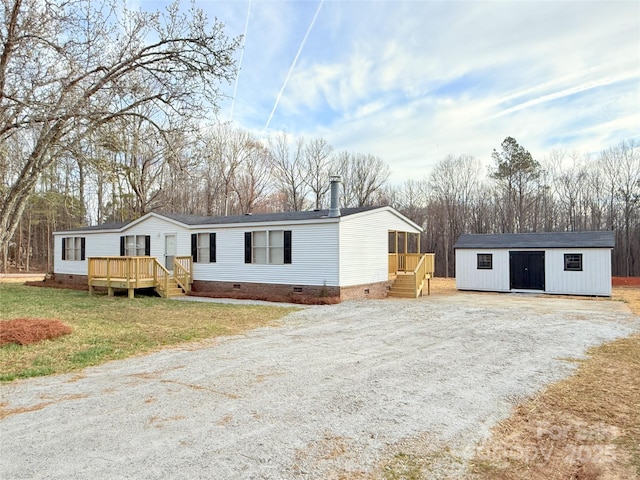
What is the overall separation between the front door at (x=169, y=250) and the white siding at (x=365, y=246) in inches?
298

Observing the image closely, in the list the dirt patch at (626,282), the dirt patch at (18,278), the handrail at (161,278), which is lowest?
the dirt patch at (626,282)

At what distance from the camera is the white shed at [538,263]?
1664cm

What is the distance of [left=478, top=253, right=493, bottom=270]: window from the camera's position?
61.6 feet

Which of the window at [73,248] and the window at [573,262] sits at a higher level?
the window at [73,248]

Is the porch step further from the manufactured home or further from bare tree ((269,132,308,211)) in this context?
bare tree ((269,132,308,211))

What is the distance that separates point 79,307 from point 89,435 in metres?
9.98

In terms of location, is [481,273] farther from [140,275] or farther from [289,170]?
[289,170]

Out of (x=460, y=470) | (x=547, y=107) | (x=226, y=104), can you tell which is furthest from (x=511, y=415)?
(x=547, y=107)

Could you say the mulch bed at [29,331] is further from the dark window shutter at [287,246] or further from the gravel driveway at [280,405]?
the dark window shutter at [287,246]

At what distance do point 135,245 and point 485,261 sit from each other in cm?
1525

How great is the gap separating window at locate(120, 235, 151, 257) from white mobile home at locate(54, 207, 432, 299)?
4 centimetres

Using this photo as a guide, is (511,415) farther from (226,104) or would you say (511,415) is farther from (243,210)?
(243,210)

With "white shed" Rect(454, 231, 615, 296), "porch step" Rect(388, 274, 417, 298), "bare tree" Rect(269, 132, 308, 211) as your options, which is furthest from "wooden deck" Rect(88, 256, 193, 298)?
"bare tree" Rect(269, 132, 308, 211)

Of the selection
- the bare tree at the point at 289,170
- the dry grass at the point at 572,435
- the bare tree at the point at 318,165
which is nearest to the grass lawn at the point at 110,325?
the dry grass at the point at 572,435
